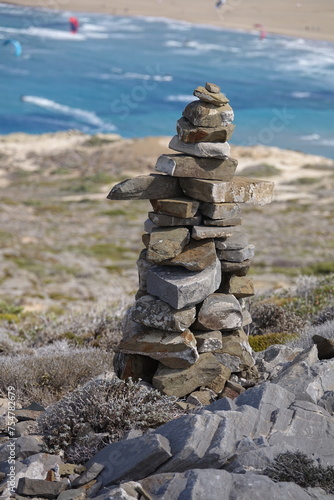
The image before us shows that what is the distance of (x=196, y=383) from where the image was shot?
26.2ft

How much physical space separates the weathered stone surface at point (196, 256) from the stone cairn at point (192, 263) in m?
0.01

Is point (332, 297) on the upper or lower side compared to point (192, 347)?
lower

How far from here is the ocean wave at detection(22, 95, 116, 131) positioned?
245 feet

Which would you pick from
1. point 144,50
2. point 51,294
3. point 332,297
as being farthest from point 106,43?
point 332,297

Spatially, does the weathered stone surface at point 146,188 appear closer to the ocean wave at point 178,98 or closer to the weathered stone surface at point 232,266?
the weathered stone surface at point 232,266

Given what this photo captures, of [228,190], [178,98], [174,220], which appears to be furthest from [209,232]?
[178,98]

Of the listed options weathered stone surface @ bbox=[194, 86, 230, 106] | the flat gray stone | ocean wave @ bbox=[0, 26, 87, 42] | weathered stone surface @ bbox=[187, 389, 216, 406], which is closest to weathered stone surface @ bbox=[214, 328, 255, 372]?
weathered stone surface @ bbox=[187, 389, 216, 406]

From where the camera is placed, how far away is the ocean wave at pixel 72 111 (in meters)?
74.8

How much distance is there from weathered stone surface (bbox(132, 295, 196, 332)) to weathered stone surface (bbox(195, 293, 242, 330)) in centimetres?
17

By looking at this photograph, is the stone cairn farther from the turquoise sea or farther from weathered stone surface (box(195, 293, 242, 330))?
the turquoise sea

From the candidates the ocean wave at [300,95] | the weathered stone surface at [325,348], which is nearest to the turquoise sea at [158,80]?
the ocean wave at [300,95]

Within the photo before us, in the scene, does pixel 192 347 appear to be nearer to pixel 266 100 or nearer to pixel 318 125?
pixel 318 125

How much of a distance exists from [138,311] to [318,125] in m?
61.9

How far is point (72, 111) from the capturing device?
7838cm
